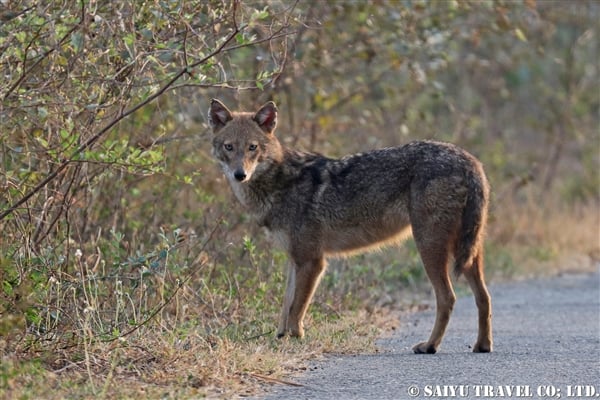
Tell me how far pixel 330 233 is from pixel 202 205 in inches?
101

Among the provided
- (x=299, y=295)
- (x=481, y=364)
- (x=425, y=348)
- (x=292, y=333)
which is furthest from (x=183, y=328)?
(x=481, y=364)

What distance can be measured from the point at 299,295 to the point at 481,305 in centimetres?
145

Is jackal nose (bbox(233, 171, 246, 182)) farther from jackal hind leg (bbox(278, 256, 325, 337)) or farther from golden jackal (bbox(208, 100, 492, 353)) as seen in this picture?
jackal hind leg (bbox(278, 256, 325, 337))

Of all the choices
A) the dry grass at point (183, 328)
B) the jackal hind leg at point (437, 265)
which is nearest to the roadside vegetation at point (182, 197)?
the dry grass at point (183, 328)

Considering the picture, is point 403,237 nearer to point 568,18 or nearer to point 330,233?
point 330,233

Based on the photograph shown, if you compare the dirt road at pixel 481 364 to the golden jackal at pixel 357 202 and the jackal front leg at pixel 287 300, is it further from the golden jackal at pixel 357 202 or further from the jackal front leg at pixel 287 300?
the jackal front leg at pixel 287 300

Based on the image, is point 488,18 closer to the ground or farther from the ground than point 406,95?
farther from the ground

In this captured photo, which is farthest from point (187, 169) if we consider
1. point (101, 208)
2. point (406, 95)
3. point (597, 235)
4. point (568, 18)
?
point (568, 18)

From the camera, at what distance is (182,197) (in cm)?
1176

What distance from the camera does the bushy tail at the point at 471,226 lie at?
27.5 feet

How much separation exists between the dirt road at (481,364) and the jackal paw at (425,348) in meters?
0.10

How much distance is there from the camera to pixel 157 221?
34.9ft

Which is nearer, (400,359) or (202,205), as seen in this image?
(400,359)

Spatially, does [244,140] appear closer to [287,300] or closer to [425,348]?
[287,300]
